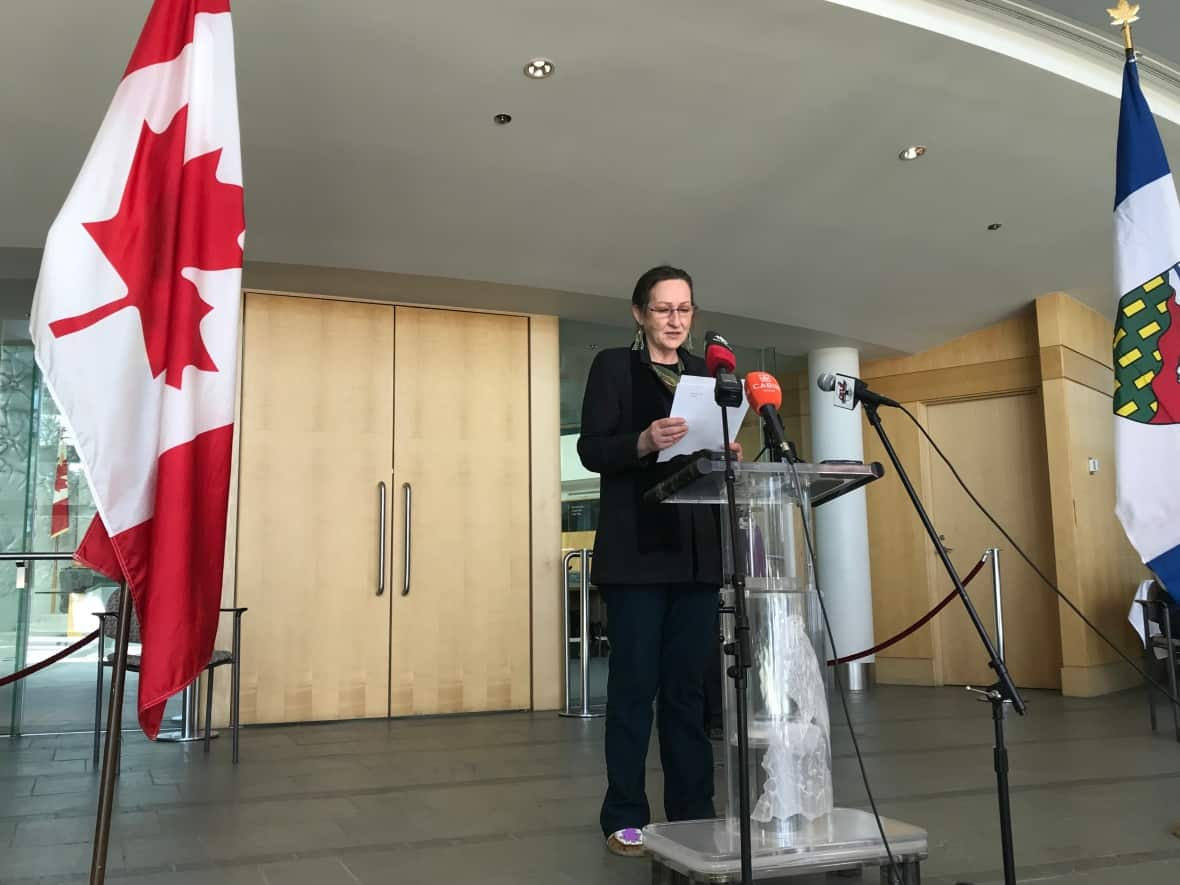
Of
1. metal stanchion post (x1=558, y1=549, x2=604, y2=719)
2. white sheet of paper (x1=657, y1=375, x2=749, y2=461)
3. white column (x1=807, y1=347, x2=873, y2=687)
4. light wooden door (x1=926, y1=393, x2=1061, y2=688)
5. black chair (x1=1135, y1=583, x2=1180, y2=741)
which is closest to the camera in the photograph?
white sheet of paper (x1=657, y1=375, x2=749, y2=461)

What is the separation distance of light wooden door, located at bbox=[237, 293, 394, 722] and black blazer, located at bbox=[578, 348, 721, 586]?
381 cm

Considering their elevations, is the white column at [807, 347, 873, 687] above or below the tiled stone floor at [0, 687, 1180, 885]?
above

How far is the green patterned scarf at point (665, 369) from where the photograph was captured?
2.52 m

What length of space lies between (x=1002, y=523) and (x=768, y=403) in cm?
654

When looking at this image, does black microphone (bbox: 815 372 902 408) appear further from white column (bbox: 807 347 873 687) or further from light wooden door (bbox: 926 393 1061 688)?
light wooden door (bbox: 926 393 1061 688)

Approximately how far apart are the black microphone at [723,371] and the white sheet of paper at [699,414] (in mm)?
87

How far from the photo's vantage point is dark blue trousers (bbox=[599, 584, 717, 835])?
8.01ft

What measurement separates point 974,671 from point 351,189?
19.6 feet

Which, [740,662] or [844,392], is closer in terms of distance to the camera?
[740,662]

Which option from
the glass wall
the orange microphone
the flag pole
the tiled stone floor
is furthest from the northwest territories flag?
the glass wall

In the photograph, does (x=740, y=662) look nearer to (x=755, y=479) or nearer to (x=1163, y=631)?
(x=755, y=479)

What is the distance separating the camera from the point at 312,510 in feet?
19.6

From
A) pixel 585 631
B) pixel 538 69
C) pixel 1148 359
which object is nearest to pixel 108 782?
pixel 1148 359

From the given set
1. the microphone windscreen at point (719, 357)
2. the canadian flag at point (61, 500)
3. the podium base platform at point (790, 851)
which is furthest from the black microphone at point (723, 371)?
the canadian flag at point (61, 500)
